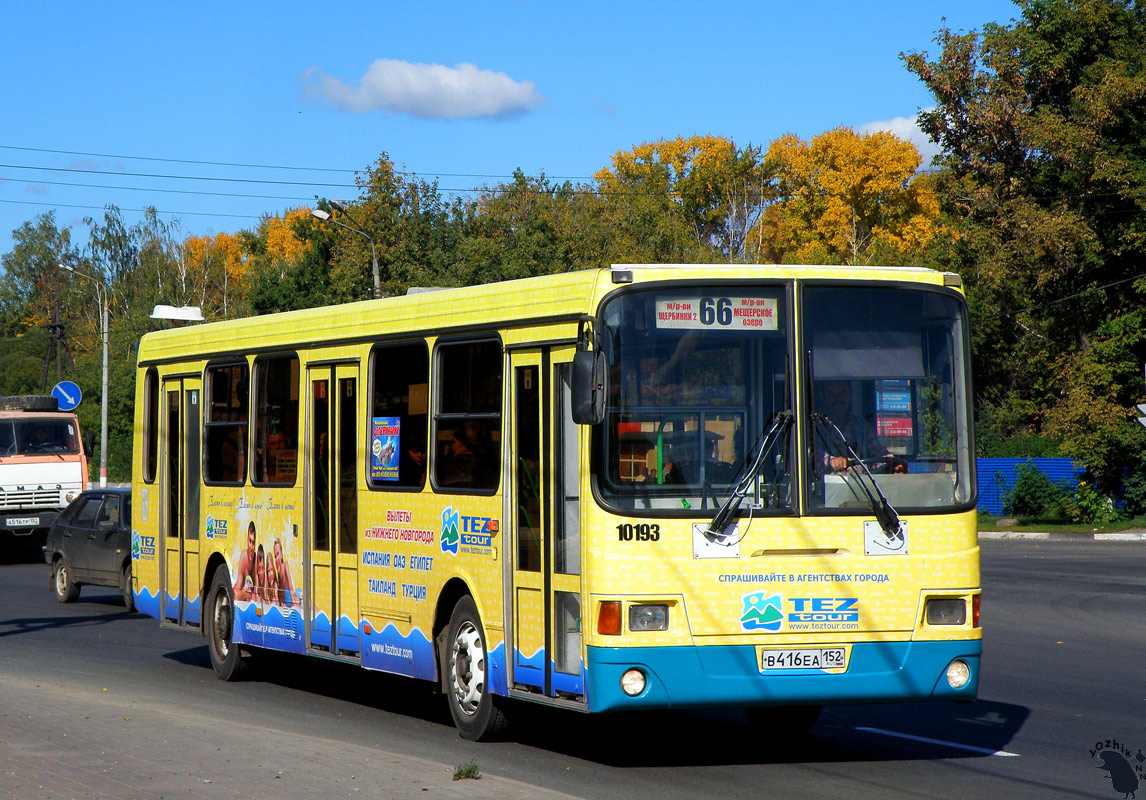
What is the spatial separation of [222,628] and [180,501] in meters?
1.46

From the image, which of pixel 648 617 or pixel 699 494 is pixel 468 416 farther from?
Result: pixel 648 617

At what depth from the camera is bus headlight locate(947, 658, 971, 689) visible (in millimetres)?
8477

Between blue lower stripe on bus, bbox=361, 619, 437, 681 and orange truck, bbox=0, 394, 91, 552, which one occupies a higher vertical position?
orange truck, bbox=0, 394, 91, 552

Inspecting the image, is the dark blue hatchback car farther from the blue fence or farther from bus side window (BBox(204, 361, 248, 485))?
the blue fence

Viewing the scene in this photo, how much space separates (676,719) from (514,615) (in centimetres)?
231

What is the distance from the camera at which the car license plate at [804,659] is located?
324 inches

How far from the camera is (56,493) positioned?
1102 inches

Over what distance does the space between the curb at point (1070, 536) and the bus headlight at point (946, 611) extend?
27852 mm

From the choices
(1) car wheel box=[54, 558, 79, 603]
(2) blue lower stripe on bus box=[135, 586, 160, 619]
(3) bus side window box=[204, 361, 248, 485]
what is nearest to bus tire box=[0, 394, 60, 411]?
(1) car wheel box=[54, 558, 79, 603]

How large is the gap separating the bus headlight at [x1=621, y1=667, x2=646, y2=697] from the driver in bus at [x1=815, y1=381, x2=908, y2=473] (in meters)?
1.59

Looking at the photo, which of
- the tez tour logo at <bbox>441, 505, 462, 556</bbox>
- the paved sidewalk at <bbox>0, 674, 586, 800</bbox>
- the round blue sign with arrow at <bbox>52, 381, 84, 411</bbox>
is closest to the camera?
the paved sidewalk at <bbox>0, 674, 586, 800</bbox>

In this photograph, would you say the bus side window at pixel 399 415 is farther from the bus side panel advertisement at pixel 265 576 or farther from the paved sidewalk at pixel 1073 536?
the paved sidewalk at pixel 1073 536

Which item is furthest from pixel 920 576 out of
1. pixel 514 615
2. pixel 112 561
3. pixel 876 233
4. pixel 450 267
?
pixel 876 233

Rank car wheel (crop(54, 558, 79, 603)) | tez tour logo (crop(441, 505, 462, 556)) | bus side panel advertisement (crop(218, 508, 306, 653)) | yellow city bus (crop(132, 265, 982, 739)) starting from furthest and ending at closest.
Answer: car wheel (crop(54, 558, 79, 603))
bus side panel advertisement (crop(218, 508, 306, 653))
tez tour logo (crop(441, 505, 462, 556))
yellow city bus (crop(132, 265, 982, 739))
